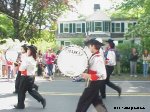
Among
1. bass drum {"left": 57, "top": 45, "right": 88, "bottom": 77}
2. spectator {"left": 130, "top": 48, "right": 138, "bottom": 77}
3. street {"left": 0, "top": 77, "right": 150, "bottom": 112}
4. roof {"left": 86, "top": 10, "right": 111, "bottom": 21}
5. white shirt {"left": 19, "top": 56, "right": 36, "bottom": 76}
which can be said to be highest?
roof {"left": 86, "top": 10, "right": 111, "bottom": 21}

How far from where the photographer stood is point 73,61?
29.8ft

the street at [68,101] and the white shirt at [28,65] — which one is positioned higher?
the white shirt at [28,65]

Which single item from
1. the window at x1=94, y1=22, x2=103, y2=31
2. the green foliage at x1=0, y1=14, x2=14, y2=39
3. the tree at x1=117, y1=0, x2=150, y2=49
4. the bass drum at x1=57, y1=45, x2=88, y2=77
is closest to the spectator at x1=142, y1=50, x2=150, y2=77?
the tree at x1=117, y1=0, x2=150, y2=49

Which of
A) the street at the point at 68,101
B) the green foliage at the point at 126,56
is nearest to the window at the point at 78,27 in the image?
the green foliage at the point at 126,56

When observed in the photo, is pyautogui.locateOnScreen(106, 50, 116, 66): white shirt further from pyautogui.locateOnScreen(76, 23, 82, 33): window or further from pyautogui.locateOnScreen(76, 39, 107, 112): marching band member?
pyautogui.locateOnScreen(76, 23, 82, 33): window

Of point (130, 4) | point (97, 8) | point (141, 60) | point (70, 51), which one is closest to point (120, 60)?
point (141, 60)

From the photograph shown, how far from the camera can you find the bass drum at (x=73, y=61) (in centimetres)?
896

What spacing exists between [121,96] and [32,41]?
2265 centimetres

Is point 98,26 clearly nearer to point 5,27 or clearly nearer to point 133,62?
point 5,27

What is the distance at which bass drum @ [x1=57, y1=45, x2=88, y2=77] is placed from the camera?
896 centimetres

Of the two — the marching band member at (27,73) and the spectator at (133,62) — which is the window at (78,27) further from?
the marching band member at (27,73)

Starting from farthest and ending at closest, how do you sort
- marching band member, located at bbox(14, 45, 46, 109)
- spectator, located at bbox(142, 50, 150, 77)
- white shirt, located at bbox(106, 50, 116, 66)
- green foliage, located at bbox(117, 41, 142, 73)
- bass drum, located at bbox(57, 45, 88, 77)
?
green foliage, located at bbox(117, 41, 142, 73), spectator, located at bbox(142, 50, 150, 77), white shirt, located at bbox(106, 50, 116, 66), marching band member, located at bbox(14, 45, 46, 109), bass drum, located at bbox(57, 45, 88, 77)

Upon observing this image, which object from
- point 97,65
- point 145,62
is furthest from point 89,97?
point 145,62

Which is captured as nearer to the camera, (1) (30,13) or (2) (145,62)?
(2) (145,62)
